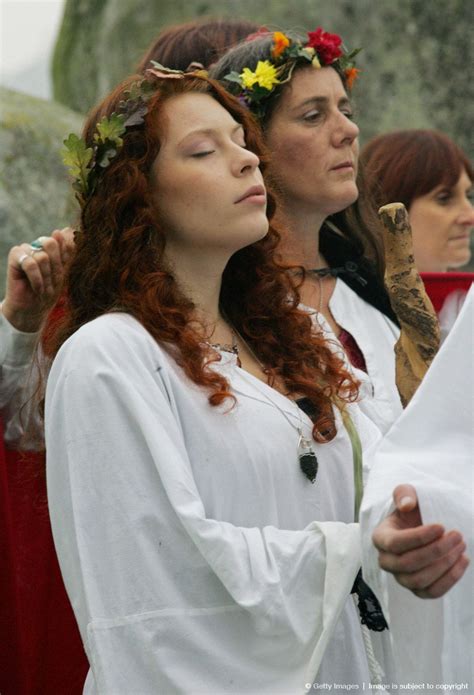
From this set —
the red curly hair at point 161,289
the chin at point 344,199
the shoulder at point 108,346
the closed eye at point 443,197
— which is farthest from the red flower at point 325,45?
the shoulder at point 108,346

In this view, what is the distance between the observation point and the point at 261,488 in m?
2.58

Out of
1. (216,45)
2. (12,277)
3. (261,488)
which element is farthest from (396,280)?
(216,45)

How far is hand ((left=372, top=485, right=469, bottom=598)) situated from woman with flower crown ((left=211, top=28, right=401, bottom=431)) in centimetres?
110

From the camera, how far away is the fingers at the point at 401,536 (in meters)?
2.16

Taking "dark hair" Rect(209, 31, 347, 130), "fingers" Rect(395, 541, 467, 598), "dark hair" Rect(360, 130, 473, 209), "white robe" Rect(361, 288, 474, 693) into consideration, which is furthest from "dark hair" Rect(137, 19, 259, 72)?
"fingers" Rect(395, 541, 467, 598)

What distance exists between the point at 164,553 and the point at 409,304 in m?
0.70

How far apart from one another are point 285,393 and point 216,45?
144cm

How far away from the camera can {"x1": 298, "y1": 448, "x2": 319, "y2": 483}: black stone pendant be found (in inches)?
104

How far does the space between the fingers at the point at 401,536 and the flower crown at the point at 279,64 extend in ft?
4.94

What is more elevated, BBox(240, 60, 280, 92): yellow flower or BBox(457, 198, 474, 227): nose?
BBox(240, 60, 280, 92): yellow flower

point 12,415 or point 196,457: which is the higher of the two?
point 196,457

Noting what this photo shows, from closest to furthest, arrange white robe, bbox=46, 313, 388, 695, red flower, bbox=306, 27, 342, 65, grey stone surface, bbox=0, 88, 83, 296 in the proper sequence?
white robe, bbox=46, 313, 388, 695
red flower, bbox=306, 27, 342, 65
grey stone surface, bbox=0, 88, 83, 296

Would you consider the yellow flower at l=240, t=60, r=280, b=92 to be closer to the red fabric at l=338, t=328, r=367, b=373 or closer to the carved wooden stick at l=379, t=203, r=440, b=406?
the red fabric at l=338, t=328, r=367, b=373

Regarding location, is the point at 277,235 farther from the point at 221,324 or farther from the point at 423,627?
the point at 423,627
